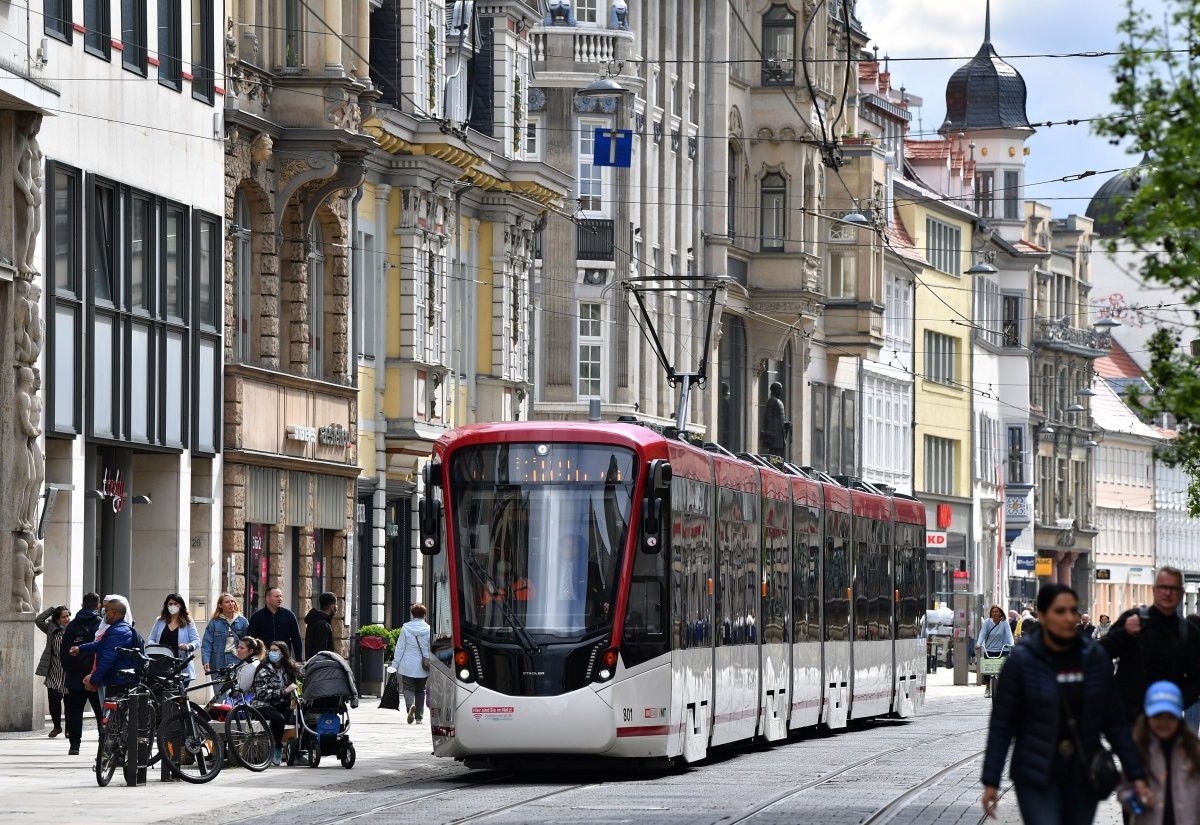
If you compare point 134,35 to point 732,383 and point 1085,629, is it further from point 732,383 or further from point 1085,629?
point 732,383

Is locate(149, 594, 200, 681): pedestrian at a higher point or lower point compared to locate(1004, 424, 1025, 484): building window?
lower

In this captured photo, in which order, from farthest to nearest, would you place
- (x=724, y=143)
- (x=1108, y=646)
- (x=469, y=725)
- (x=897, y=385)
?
(x=897, y=385)
(x=724, y=143)
(x=469, y=725)
(x=1108, y=646)

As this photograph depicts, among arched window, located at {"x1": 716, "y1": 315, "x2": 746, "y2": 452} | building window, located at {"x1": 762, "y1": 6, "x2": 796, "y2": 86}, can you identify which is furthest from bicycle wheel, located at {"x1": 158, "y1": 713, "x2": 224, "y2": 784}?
building window, located at {"x1": 762, "y1": 6, "x2": 796, "y2": 86}

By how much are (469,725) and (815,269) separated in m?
48.9

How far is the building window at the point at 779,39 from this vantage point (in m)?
73.3

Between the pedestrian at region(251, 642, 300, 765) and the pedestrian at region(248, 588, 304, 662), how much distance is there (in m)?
1.40

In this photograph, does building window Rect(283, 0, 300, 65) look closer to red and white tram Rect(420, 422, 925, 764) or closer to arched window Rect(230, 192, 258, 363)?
arched window Rect(230, 192, 258, 363)

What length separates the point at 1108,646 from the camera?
18.1 meters

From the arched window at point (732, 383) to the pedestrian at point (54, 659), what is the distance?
133 ft

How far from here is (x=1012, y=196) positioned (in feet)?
370

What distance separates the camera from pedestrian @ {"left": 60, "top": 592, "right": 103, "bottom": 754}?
2928 centimetres

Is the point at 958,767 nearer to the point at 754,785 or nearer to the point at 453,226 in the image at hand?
the point at 754,785

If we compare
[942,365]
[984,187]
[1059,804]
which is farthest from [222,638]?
[984,187]

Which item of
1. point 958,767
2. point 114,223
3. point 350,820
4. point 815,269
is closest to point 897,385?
point 815,269
